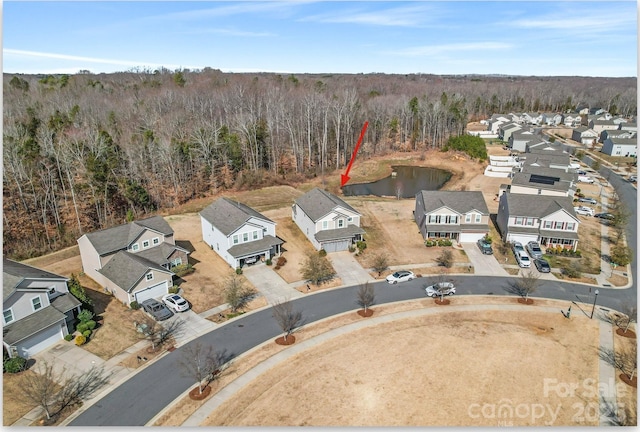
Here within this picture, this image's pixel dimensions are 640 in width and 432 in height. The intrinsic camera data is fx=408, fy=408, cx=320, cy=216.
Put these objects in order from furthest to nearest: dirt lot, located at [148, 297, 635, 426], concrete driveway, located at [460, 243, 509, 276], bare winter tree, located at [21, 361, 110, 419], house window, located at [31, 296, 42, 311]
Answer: concrete driveway, located at [460, 243, 509, 276] < house window, located at [31, 296, 42, 311] < dirt lot, located at [148, 297, 635, 426] < bare winter tree, located at [21, 361, 110, 419]

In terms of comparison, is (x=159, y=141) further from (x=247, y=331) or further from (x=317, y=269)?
(x=247, y=331)

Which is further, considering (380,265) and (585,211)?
(585,211)

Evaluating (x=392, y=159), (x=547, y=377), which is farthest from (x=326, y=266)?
(x=392, y=159)

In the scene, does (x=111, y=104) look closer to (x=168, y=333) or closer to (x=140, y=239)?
(x=140, y=239)

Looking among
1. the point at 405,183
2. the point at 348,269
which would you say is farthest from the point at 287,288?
the point at 405,183

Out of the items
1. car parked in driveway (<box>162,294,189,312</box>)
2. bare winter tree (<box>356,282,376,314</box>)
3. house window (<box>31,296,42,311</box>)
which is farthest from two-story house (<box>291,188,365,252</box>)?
house window (<box>31,296,42,311</box>)

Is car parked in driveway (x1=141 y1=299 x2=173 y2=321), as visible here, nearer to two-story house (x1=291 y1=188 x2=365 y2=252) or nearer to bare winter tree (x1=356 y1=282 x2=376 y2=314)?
bare winter tree (x1=356 y1=282 x2=376 y2=314)
